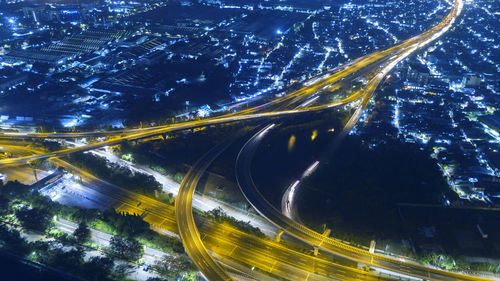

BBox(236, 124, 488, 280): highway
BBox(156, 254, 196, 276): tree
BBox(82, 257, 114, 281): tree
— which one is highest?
BBox(82, 257, 114, 281): tree

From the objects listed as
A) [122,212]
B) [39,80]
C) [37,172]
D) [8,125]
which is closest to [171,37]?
[39,80]

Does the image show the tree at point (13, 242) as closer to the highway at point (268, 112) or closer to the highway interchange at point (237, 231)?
the highway interchange at point (237, 231)

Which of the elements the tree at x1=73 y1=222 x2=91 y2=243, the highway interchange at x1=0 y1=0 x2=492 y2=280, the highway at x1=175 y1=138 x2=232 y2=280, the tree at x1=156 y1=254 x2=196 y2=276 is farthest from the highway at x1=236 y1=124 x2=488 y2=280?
the tree at x1=73 y1=222 x2=91 y2=243

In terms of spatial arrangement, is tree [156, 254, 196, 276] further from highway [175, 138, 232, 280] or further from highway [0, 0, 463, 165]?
highway [0, 0, 463, 165]

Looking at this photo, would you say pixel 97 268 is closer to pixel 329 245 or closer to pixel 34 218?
pixel 34 218

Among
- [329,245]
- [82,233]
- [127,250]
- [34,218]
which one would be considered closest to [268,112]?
[329,245]

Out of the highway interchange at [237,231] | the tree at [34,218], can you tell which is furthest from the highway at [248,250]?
the tree at [34,218]
